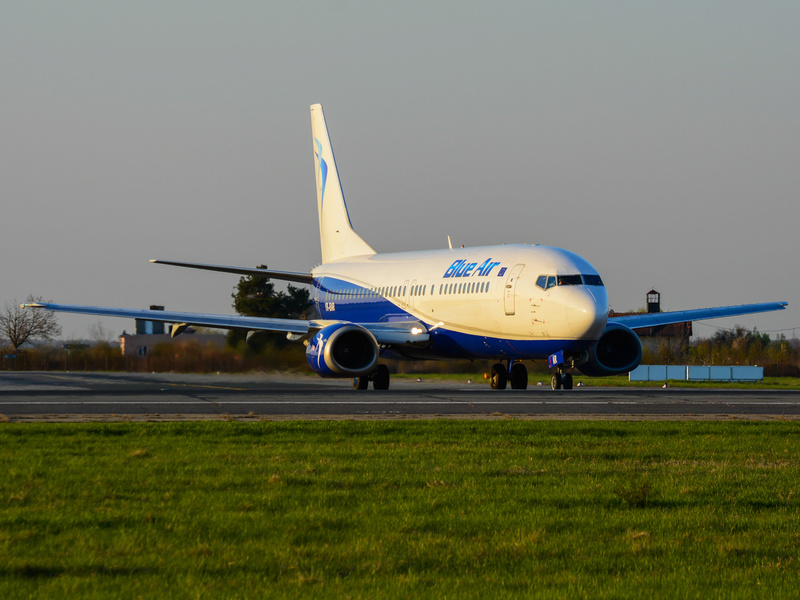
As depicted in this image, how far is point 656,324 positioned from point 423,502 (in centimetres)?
2450

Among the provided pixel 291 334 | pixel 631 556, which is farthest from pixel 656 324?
pixel 631 556

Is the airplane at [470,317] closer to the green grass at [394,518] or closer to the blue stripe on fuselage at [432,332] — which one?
the blue stripe on fuselage at [432,332]

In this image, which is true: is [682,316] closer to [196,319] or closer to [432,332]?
[432,332]

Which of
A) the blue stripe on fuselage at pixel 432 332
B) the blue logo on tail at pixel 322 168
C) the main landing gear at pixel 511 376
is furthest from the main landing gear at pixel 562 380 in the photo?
the blue logo on tail at pixel 322 168

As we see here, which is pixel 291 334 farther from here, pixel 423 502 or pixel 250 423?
pixel 423 502

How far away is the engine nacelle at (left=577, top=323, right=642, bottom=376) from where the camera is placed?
2997cm

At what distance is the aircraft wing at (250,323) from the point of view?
31.4m

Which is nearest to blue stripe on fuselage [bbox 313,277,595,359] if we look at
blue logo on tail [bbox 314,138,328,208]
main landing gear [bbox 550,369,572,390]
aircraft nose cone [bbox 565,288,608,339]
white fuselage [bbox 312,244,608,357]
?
white fuselage [bbox 312,244,608,357]

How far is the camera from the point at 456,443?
1341 cm

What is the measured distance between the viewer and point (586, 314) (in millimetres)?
26438

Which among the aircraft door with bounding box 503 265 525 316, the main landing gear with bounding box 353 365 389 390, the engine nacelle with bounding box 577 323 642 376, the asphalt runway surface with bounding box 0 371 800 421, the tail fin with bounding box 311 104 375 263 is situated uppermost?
the tail fin with bounding box 311 104 375 263

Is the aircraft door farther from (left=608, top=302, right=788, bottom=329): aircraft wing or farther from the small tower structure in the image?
the small tower structure

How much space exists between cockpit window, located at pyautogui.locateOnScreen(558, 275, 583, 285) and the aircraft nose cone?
46cm

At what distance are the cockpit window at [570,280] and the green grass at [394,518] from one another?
45.6ft
